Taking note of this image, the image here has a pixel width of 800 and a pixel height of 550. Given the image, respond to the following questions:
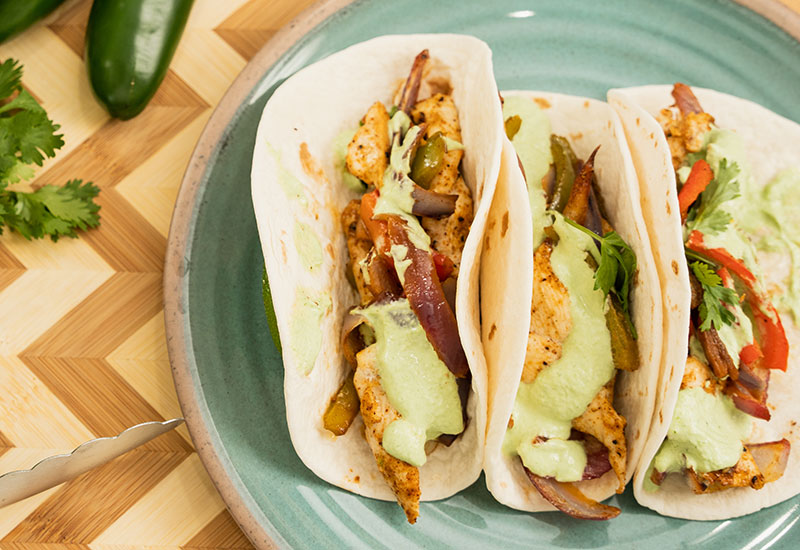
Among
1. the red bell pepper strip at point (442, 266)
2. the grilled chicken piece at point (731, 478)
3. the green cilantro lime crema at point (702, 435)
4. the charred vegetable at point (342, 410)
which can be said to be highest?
the red bell pepper strip at point (442, 266)

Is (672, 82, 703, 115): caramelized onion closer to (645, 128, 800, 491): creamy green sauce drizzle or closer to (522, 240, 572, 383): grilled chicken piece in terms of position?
(645, 128, 800, 491): creamy green sauce drizzle

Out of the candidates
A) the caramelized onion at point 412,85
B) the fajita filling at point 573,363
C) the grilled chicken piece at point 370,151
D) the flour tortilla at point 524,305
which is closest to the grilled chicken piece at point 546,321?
the fajita filling at point 573,363

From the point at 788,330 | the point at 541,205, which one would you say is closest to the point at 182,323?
the point at 541,205

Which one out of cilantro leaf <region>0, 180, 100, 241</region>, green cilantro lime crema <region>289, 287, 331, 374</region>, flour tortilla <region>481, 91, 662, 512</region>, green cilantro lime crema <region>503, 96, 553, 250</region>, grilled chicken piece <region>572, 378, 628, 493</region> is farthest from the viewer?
cilantro leaf <region>0, 180, 100, 241</region>

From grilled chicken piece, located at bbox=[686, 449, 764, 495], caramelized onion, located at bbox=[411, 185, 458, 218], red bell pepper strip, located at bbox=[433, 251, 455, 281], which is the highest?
caramelized onion, located at bbox=[411, 185, 458, 218]

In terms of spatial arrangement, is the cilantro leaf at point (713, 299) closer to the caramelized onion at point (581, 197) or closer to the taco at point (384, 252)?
the caramelized onion at point (581, 197)

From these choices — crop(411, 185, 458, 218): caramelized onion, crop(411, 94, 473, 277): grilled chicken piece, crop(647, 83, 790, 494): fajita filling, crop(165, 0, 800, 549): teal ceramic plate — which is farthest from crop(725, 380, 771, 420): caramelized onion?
crop(411, 185, 458, 218): caramelized onion

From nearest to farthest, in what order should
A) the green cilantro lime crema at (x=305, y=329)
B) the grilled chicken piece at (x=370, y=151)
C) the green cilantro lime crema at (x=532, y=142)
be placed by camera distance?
the green cilantro lime crema at (x=305, y=329) < the grilled chicken piece at (x=370, y=151) < the green cilantro lime crema at (x=532, y=142)
